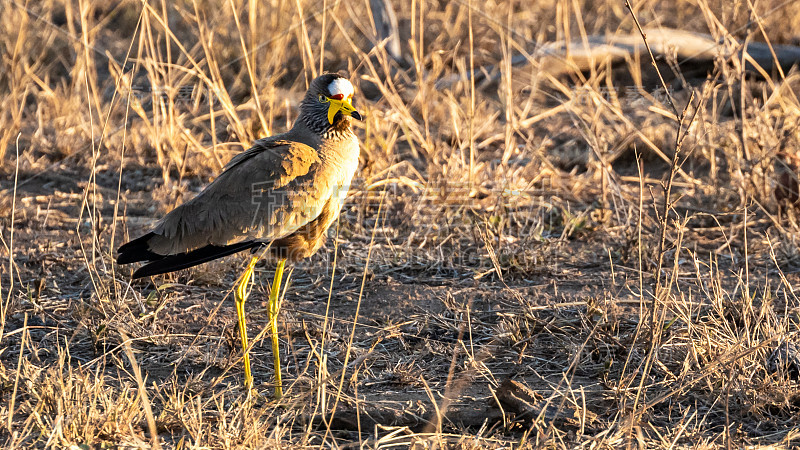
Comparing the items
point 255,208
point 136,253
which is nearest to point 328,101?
point 255,208

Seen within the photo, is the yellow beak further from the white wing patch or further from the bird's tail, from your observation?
the bird's tail

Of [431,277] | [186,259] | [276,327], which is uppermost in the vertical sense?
[186,259]

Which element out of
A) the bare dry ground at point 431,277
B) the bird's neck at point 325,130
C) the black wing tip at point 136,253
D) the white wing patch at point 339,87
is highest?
the white wing patch at point 339,87

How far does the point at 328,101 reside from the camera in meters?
3.93

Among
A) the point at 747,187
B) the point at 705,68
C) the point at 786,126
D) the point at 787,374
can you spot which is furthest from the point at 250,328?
the point at 705,68

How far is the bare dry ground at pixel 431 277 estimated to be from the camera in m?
3.03

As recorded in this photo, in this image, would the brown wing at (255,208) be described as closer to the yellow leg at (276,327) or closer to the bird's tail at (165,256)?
the bird's tail at (165,256)

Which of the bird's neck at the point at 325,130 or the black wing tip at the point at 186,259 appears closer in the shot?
the black wing tip at the point at 186,259

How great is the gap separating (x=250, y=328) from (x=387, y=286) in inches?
27.8

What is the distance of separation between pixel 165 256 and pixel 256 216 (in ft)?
1.28

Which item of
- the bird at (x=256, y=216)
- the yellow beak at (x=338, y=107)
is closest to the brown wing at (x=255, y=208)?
the bird at (x=256, y=216)

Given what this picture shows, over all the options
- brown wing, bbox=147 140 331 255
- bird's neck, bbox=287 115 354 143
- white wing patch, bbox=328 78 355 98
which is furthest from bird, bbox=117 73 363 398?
white wing patch, bbox=328 78 355 98

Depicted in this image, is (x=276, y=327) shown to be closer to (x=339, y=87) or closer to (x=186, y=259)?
(x=186, y=259)

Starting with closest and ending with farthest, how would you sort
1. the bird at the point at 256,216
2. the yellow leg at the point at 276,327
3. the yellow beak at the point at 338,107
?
the yellow leg at the point at 276,327
the bird at the point at 256,216
the yellow beak at the point at 338,107
